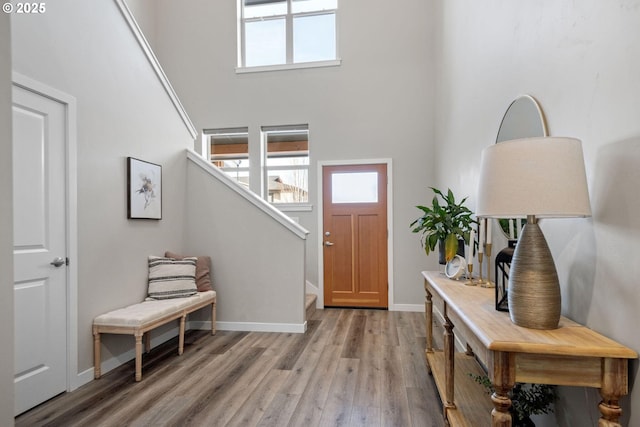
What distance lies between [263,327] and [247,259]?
0.77 m

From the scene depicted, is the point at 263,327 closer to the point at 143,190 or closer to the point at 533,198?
the point at 143,190

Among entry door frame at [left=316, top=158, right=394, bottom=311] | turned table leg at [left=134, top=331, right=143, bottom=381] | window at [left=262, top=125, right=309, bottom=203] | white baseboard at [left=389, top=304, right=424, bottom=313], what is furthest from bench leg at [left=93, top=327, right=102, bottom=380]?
white baseboard at [left=389, top=304, right=424, bottom=313]

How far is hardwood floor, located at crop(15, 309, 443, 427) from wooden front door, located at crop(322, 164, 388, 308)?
1.24 metres

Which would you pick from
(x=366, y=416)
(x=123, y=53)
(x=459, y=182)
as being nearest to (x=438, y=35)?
(x=459, y=182)

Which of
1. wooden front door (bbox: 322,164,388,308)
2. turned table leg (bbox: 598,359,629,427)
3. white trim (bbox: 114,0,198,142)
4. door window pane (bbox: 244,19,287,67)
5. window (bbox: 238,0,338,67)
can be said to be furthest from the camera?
door window pane (bbox: 244,19,287,67)

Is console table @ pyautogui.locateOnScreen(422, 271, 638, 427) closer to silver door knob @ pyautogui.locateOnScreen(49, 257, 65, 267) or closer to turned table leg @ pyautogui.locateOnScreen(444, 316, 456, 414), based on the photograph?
turned table leg @ pyautogui.locateOnScreen(444, 316, 456, 414)

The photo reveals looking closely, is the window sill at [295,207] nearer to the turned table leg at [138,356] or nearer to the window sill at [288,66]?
the window sill at [288,66]

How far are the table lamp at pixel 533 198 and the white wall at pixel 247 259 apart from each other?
2652 mm

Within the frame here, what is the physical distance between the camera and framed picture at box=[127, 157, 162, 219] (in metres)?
3.01

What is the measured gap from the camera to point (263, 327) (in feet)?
12.3

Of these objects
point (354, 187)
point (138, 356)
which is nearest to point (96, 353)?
point (138, 356)

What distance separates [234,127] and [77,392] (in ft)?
12.5

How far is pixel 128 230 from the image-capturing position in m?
3.01

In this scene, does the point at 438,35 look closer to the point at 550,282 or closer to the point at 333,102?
the point at 333,102
